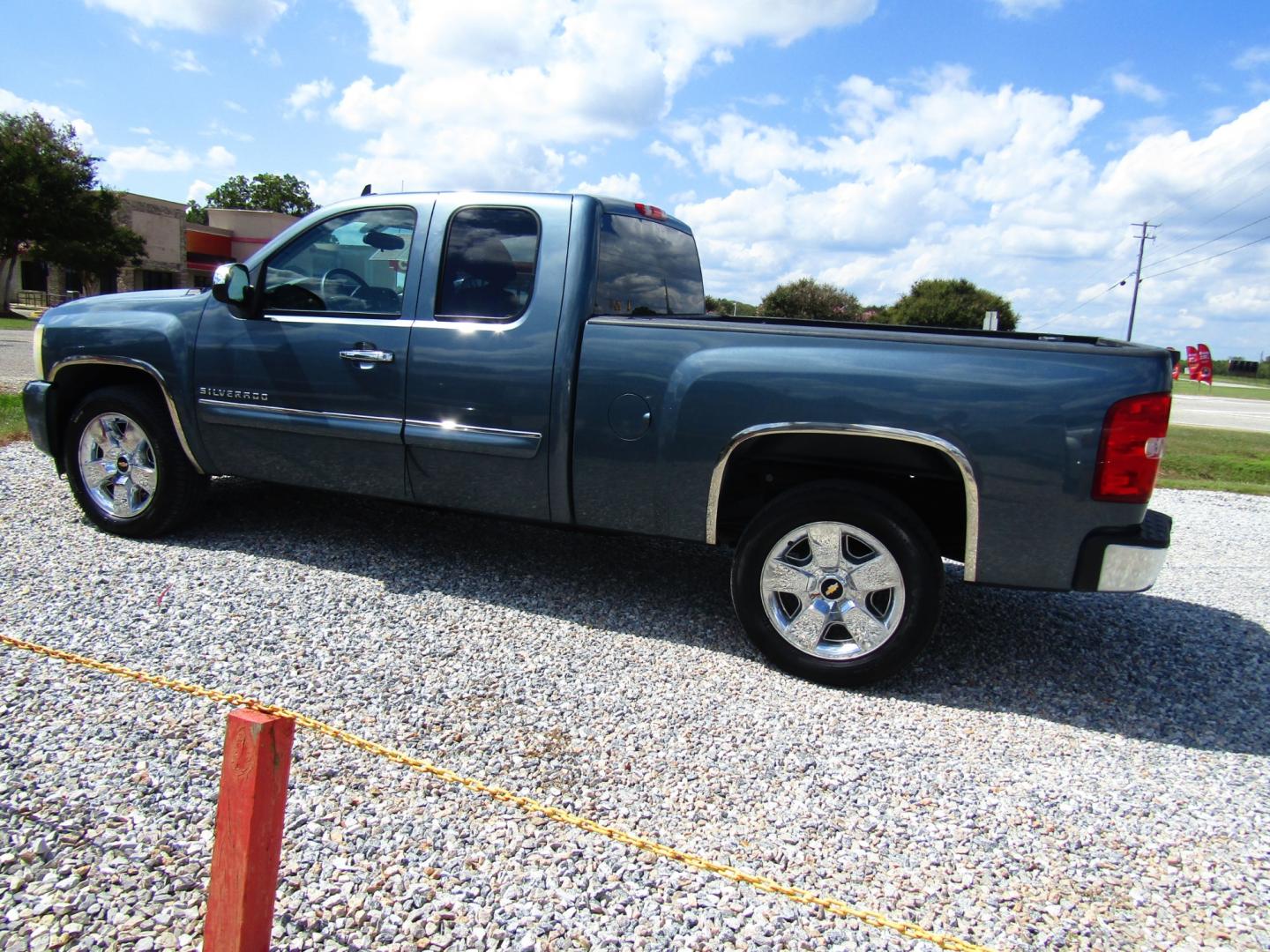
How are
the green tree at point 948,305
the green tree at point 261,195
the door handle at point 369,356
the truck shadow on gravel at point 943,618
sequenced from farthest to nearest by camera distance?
the green tree at point 261,195 < the green tree at point 948,305 < the door handle at point 369,356 < the truck shadow on gravel at point 943,618

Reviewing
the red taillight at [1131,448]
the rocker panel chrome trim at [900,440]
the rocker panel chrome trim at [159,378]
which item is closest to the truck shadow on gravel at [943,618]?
the rocker panel chrome trim at [159,378]

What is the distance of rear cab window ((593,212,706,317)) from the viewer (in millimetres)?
4219

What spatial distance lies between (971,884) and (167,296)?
4873 millimetres

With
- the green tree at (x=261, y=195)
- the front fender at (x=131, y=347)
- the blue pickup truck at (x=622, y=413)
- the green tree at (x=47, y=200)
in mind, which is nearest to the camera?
the blue pickup truck at (x=622, y=413)

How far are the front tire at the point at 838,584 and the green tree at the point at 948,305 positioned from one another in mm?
56628

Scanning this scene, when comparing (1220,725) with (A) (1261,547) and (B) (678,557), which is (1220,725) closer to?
(B) (678,557)

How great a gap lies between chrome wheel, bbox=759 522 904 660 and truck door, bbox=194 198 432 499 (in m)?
1.94

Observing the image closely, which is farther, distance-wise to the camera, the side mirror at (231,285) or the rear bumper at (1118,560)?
the side mirror at (231,285)

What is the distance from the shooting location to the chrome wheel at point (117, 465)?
16.3 feet

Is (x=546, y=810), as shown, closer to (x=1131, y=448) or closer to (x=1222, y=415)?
(x=1131, y=448)

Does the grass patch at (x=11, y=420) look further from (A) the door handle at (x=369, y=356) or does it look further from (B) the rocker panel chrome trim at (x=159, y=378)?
(A) the door handle at (x=369, y=356)

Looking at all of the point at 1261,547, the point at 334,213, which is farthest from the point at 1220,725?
the point at 334,213

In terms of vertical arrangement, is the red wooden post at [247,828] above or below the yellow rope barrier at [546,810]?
above

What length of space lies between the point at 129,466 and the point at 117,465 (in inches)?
3.3
